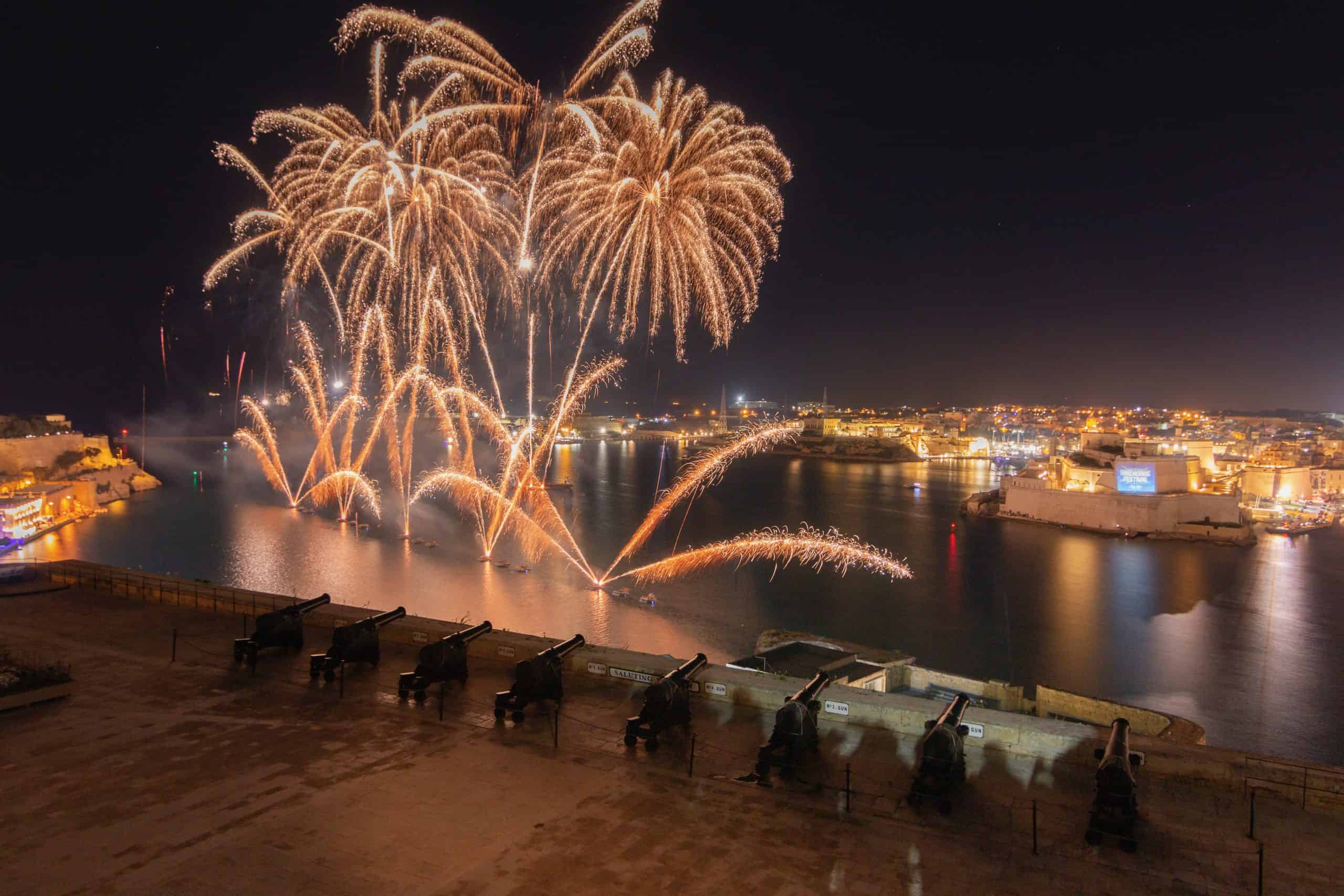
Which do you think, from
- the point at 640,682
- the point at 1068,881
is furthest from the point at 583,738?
the point at 1068,881

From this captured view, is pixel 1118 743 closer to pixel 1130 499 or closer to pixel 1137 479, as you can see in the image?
pixel 1130 499

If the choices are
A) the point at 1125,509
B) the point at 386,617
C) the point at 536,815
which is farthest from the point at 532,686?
the point at 1125,509

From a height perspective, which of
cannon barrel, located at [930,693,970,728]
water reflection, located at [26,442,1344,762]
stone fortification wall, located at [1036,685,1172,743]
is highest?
cannon barrel, located at [930,693,970,728]

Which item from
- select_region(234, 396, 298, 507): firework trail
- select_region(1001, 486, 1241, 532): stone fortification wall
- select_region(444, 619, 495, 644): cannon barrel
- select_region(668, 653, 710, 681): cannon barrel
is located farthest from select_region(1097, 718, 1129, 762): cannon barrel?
select_region(1001, 486, 1241, 532): stone fortification wall

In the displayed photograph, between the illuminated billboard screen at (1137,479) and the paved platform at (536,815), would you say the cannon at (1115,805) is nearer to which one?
the paved platform at (536,815)

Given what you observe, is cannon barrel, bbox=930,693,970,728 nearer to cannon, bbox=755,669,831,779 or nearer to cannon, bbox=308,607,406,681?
cannon, bbox=755,669,831,779

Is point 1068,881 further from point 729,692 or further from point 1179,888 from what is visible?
point 729,692
